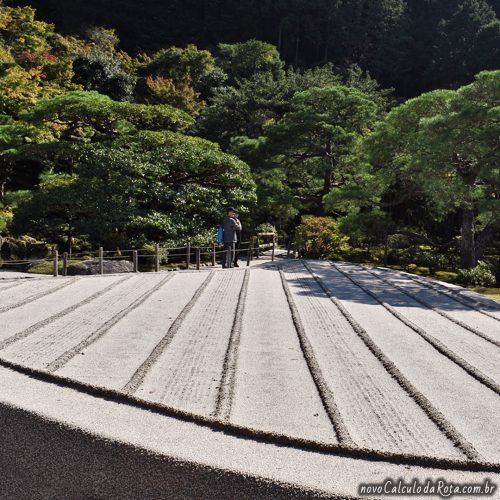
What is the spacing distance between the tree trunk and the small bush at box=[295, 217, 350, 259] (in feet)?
13.0

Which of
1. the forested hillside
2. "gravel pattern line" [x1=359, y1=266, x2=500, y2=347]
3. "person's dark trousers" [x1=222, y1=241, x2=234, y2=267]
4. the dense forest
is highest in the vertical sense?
the forested hillside

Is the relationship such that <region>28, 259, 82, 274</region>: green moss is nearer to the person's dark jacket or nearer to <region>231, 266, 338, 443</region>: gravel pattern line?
the person's dark jacket

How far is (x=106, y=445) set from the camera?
9.04ft

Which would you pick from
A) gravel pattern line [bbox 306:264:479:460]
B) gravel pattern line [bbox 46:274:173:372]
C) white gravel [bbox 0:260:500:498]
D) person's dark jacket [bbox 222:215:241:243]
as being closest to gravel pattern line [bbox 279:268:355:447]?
white gravel [bbox 0:260:500:498]

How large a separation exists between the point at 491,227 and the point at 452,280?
196 centimetres

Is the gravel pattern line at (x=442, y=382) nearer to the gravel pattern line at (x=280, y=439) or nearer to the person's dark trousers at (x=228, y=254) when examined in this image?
the gravel pattern line at (x=280, y=439)

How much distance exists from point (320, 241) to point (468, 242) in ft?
15.4

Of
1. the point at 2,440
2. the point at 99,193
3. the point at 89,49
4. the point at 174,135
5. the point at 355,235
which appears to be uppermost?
the point at 89,49

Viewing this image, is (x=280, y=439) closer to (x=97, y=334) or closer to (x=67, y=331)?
(x=97, y=334)

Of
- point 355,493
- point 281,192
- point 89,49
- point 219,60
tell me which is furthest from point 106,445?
point 219,60

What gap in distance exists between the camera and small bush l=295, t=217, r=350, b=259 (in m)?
17.3

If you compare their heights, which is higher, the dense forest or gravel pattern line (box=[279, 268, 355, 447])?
the dense forest

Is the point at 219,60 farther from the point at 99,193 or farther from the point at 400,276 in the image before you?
the point at 400,276

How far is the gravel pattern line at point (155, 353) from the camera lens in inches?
141
